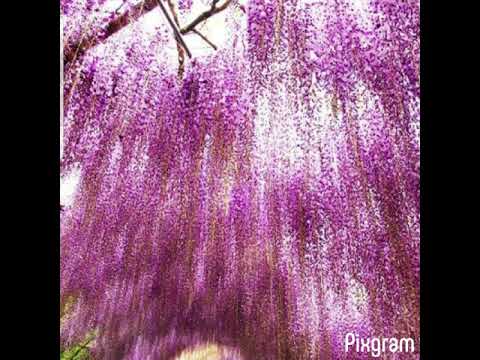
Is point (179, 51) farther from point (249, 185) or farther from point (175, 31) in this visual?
point (249, 185)

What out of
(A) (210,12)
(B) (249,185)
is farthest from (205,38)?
(B) (249,185)

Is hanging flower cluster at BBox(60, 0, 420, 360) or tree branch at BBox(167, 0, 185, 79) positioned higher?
tree branch at BBox(167, 0, 185, 79)

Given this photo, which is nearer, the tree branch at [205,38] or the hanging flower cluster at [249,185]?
the hanging flower cluster at [249,185]

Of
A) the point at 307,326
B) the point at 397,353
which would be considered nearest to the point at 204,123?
the point at 307,326

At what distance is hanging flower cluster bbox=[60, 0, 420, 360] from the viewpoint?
2287mm

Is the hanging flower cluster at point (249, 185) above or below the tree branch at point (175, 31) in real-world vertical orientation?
below

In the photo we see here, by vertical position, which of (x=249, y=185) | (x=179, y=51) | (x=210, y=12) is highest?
(x=210, y=12)

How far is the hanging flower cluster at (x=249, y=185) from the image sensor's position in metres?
2.29

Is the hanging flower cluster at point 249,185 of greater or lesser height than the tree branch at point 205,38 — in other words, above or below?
below

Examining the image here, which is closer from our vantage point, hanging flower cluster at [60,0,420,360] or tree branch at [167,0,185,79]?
hanging flower cluster at [60,0,420,360]

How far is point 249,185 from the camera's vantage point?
2.41 meters

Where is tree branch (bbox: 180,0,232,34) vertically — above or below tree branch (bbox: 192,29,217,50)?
above
